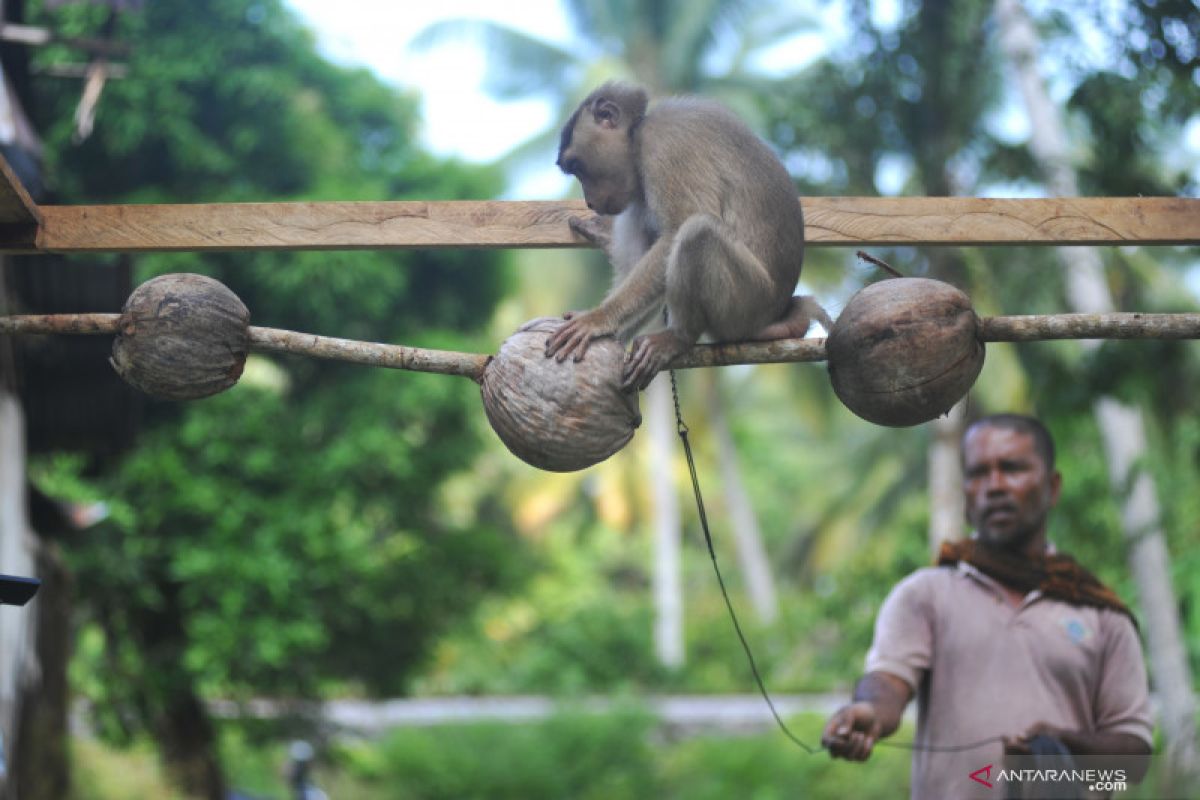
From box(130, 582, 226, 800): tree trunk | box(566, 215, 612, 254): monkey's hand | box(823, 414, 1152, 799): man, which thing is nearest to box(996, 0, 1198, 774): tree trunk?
box(823, 414, 1152, 799): man

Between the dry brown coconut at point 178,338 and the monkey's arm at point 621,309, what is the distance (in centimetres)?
69

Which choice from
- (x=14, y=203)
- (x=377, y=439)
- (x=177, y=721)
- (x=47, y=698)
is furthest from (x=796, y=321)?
(x=177, y=721)

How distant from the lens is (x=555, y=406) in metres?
2.62

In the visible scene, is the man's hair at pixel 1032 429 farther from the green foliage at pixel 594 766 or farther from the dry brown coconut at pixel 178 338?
the green foliage at pixel 594 766

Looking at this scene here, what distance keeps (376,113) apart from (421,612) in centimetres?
578

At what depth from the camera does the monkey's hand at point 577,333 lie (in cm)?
273

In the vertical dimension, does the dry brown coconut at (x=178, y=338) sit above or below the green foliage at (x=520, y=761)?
above

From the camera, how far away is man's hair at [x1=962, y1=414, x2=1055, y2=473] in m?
3.70

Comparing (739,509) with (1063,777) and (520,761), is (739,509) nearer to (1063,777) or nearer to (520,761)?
(520,761)

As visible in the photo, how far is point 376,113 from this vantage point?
1478 cm

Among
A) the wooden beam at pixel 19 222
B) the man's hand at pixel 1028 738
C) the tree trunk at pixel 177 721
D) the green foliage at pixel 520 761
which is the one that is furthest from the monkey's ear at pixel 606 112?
the green foliage at pixel 520 761

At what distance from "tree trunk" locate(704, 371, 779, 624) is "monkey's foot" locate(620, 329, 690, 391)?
59.6 feet

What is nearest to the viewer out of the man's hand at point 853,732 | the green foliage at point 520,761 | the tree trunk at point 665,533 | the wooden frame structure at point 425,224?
the wooden frame structure at point 425,224

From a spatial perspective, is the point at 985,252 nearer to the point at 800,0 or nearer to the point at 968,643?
the point at 968,643
